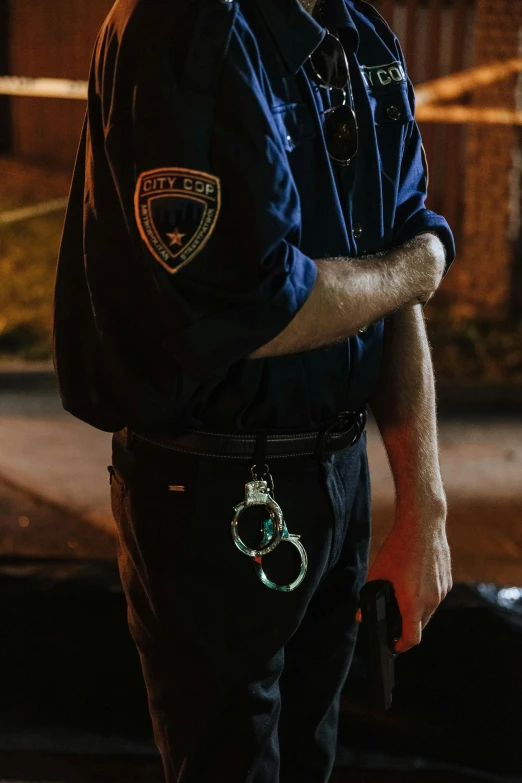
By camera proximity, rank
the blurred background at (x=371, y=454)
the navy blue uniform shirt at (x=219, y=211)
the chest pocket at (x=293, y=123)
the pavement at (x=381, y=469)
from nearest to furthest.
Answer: the navy blue uniform shirt at (x=219, y=211), the chest pocket at (x=293, y=123), the blurred background at (x=371, y=454), the pavement at (x=381, y=469)

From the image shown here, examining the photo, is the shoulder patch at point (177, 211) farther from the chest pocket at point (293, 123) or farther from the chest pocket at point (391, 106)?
the chest pocket at point (391, 106)

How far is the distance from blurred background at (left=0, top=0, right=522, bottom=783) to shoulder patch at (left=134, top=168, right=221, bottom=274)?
1588 mm

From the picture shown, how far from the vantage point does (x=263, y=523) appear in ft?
4.95

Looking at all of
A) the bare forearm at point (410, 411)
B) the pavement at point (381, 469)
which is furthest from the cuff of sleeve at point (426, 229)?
the pavement at point (381, 469)

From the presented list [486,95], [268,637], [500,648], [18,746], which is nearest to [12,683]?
[18,746]

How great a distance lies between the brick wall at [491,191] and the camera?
23.5 feet

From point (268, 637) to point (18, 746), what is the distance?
150cm

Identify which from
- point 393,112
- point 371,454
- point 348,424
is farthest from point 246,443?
point 371,454

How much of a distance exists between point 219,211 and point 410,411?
0.56 metres

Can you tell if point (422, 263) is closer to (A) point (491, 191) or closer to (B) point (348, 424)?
(B) point (348, 424)

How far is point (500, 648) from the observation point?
2.72 m

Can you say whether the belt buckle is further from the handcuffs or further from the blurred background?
the blurred background

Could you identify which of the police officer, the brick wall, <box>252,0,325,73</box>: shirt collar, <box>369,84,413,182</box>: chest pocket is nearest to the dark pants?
the police officer

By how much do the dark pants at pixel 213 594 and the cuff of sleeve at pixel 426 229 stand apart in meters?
0.36
